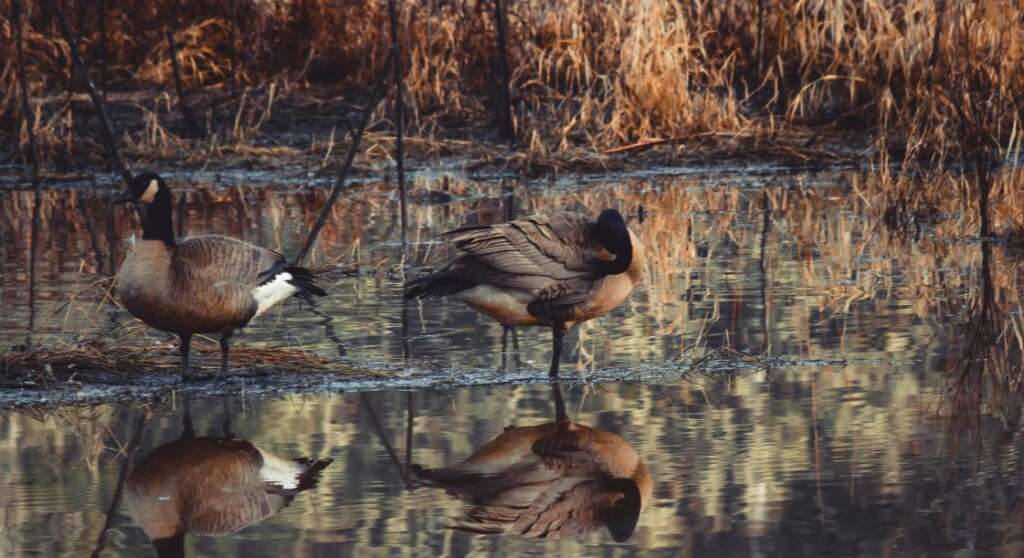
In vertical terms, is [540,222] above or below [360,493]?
above

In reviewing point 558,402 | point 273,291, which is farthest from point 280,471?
point 273,291

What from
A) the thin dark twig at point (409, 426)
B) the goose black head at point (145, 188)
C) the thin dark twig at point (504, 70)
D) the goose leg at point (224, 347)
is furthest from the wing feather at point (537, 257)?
the thin dark twig at point (504, 70)

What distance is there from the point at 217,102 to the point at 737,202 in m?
7.36

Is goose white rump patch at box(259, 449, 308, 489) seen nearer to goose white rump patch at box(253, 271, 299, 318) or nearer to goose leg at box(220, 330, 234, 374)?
goose leg at box(220, 330, 234, 374)

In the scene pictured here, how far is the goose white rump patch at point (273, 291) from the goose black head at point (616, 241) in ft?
4.69

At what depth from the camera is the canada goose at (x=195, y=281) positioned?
7.80m

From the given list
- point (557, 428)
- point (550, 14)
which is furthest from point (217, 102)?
point (557, 428)

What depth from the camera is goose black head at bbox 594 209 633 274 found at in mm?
7988

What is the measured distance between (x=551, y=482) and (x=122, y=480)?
4.85 ft

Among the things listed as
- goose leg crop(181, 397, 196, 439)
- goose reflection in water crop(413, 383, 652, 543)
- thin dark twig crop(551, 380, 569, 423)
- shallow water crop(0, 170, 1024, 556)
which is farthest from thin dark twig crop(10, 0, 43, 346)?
goose reflection in water crop(413, 383, 652, 543)

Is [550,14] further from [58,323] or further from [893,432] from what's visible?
[893,432]

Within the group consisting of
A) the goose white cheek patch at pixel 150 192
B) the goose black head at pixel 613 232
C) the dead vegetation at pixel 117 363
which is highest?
the goose white cheek patch at pixel 150 192

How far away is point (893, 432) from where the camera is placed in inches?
260

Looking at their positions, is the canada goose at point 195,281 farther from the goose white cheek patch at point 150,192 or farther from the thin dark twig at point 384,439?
the thin dark twig at point 384,439
